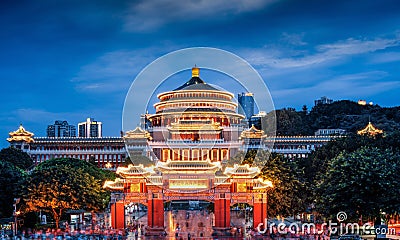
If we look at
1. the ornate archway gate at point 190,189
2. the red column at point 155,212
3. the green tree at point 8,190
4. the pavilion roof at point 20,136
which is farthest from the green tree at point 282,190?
the pavilion roof at point 20,136

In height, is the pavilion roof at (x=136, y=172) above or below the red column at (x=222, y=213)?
above

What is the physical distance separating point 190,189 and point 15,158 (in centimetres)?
4331

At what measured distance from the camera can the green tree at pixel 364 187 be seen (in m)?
33.2

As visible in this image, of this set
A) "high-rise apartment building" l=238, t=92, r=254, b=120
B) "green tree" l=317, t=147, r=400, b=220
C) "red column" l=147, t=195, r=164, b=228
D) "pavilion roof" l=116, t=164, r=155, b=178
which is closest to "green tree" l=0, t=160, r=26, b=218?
"pavilion roof" l=116, t=164, r=155, b=178

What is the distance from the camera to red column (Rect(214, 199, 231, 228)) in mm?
41406

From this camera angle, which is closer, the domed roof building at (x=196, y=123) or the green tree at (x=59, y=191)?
the green tree at (x=59, y=191)

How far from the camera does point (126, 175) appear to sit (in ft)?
140

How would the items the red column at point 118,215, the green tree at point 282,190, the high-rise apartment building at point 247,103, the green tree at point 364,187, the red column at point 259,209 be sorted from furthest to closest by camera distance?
1. the high-rise apartment building at point 247,103
2. the green tree at point 282,190
3. the red column at point 118,215
4. the red column at point 259,209
5. the green tree at point 364,187

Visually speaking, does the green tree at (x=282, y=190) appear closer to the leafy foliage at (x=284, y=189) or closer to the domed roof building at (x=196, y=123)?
the leafy foliage at (x=284, y=189)

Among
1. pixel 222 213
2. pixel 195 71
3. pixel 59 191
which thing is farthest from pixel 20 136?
pixel 222 213

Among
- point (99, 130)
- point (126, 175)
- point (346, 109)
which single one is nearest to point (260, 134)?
point (126, 175)

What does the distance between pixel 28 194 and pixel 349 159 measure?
Result: 84.1ft

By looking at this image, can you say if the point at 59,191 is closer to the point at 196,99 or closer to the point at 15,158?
the point at 15,158

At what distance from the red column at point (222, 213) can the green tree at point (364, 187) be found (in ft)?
28.8
